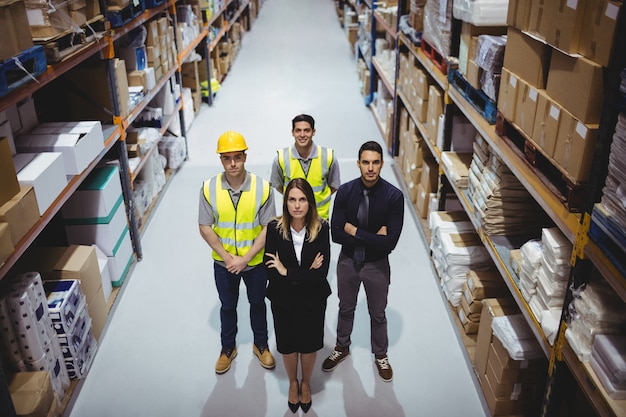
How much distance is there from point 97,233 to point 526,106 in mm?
3374

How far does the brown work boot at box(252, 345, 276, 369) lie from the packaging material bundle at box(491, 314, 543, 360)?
152cm

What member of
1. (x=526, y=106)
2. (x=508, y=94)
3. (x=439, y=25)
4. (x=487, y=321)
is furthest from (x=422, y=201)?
(x=526, y=106)

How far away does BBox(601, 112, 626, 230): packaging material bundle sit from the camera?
2027 millimetres

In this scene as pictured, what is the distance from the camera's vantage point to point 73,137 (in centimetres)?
383

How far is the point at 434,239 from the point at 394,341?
1.06 metres

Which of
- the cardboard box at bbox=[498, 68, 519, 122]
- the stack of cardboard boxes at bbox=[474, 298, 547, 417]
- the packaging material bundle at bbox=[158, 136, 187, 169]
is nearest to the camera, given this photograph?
the cardboard box at bbox=[498, 68, 519, 122]

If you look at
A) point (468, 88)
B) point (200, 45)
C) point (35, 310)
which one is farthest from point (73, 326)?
point (200, 45)

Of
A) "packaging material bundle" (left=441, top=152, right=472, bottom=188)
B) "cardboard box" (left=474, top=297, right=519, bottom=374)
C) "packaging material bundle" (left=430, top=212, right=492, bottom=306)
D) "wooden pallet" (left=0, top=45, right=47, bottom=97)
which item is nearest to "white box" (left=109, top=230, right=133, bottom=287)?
"wooden pallet" (left=0, top=45, right=47, bottom=97)

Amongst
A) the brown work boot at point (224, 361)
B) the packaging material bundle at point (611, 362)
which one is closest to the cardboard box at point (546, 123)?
the packaging material bundle at point (611, 362)

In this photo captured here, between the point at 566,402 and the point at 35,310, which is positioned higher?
the point at 35,310

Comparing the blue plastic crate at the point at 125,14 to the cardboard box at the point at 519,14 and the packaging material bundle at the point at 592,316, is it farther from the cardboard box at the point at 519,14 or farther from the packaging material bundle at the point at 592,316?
the packaging material bundle at the point at 592,316

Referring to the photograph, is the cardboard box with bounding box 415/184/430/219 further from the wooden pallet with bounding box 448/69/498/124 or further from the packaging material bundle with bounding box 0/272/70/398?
the packaging material bundle with bounding box 0/272/70/398

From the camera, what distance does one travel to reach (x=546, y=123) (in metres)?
2.67

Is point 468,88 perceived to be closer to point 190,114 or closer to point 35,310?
point 35,310
